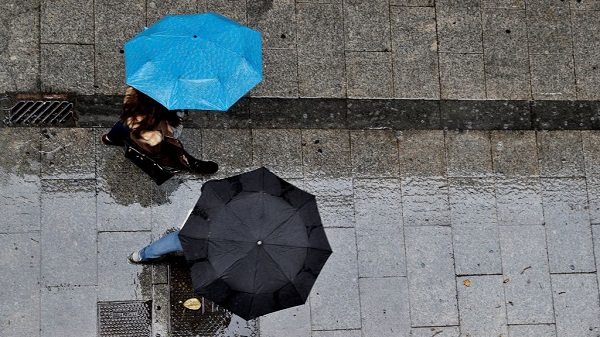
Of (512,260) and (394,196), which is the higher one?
(394,196)

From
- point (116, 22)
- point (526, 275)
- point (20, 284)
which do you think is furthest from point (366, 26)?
point (20, 284)

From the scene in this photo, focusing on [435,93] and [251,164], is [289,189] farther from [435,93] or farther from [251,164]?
[435,93]

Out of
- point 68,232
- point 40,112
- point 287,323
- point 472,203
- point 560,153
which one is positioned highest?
point 40,112

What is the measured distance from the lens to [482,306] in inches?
291

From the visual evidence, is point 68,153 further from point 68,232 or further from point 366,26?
point 366,26

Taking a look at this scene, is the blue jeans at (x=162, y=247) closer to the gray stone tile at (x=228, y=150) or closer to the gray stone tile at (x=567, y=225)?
the gray stone tile at (x=228, y=150)

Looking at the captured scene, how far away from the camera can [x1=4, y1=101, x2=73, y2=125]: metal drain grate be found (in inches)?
278

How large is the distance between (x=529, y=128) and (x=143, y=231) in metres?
4.42

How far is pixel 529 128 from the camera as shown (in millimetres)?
7836

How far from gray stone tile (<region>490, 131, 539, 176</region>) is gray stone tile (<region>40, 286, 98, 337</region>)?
4.55 m

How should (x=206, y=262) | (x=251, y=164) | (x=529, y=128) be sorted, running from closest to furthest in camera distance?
(x=206, y=262)
(x=251, y=164)
(x=529, y=128)

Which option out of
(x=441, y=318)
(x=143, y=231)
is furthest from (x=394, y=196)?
(x=143, y=231)

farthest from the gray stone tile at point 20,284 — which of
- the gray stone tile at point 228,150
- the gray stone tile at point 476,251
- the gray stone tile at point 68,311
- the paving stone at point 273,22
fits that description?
the gray stone tile at point 476,251

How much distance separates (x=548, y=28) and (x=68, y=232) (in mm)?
5817
